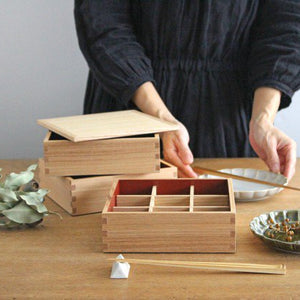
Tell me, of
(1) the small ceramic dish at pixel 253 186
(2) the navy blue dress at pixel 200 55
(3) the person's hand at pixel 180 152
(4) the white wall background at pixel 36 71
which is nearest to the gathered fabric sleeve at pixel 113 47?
(2) the navy blue dress at pixel 200 55

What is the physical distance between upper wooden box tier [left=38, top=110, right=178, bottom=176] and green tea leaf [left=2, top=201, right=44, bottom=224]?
119 millimetres

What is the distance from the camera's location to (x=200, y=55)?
205 cm

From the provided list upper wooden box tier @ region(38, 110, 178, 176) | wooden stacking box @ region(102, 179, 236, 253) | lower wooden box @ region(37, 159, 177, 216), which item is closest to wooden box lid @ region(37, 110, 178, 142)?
upper wooden box tier @ region(38, 110, 178, 176)

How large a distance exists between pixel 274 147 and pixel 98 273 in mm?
764

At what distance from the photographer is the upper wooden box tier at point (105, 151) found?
1406 millimetres

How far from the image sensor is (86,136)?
137 cm

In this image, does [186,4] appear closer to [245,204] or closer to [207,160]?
[207,160]

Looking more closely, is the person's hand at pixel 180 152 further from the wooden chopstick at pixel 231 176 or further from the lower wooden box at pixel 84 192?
the lower wooden box at pixel 84 192

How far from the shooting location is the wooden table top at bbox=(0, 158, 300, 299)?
1038mm

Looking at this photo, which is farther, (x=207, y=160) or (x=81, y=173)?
(x=207, y=160)

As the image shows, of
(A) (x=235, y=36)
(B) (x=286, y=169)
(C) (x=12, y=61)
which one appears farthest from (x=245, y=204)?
(C) (x=12, y=61)

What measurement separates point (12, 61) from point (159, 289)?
6.59 ft

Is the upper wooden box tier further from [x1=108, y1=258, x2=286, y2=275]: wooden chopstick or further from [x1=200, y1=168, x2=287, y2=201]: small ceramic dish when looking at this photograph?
[x1=108, y1=258, x2=286, y2=275]: wooden chopstick

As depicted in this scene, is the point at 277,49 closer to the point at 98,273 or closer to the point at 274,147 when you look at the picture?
the point at 274,147
